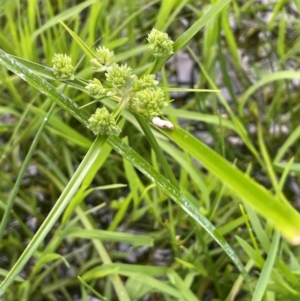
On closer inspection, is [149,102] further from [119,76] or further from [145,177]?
[145,177]

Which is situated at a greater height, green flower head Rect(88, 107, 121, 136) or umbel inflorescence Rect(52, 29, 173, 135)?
umbel inflorescence Rect(52, 29, 173, 135)

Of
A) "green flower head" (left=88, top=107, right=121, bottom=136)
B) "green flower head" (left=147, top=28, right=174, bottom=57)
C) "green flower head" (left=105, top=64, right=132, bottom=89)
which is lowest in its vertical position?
"green flower head" (left=88, top=107, right=121, bottom=136)

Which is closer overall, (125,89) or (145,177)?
(125,89)

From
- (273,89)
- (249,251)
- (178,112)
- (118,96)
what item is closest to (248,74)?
(273,89)

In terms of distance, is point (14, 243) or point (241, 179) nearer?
point (241, 179)

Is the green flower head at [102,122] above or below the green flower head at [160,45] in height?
below

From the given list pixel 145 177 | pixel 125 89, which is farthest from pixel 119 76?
pixel 145 177

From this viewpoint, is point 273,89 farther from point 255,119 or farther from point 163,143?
point 163,143
